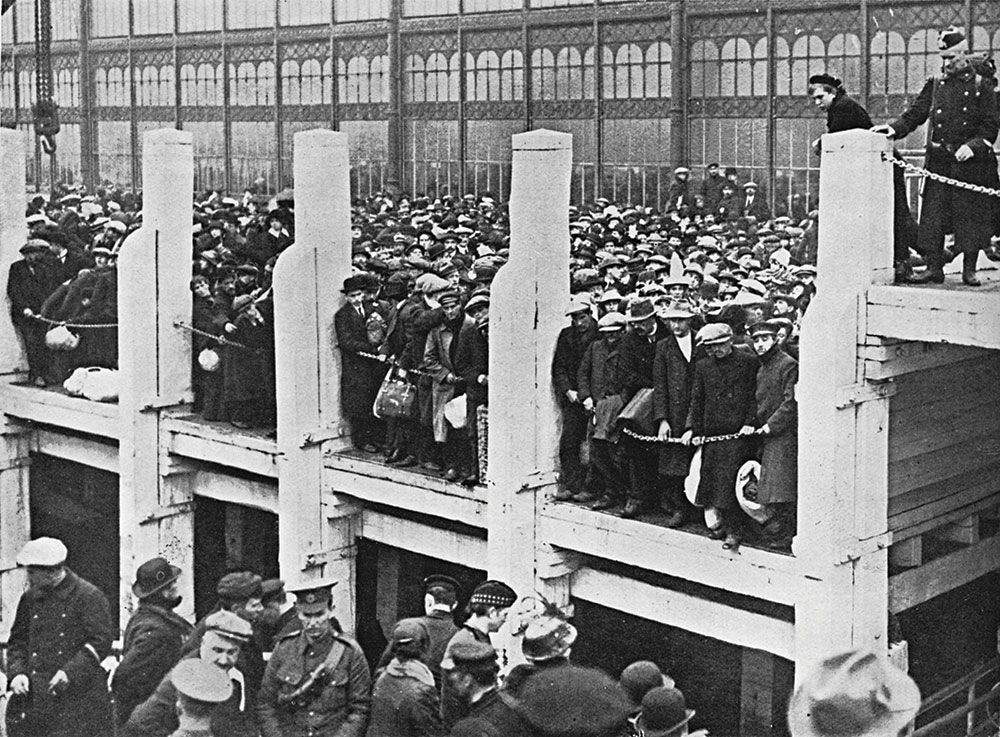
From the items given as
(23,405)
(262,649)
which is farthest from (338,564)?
(23,405)

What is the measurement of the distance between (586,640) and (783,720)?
2102 mm

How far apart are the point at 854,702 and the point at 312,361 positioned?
25.5 ft

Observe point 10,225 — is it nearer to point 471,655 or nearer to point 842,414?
point 842,414

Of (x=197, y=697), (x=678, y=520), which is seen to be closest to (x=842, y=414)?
(x=678, y=520)

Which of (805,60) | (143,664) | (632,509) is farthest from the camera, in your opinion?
(805,60)

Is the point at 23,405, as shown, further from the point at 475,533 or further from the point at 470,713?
the point at 470,713

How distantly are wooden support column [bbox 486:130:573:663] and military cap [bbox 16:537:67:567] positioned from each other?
3.25 metres

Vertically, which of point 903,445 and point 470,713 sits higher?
point 903,445

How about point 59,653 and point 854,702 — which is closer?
point 854,702

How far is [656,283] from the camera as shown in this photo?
1120 centimetres

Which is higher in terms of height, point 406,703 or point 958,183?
point 958,183

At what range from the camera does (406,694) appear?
7535 millimetres

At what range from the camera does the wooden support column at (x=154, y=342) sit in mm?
13805

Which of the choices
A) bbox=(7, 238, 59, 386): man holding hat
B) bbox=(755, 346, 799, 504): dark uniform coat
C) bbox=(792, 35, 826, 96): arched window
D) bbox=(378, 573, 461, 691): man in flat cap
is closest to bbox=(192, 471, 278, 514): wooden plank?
bbox=(7, 238, 59, 386): man holding hat
